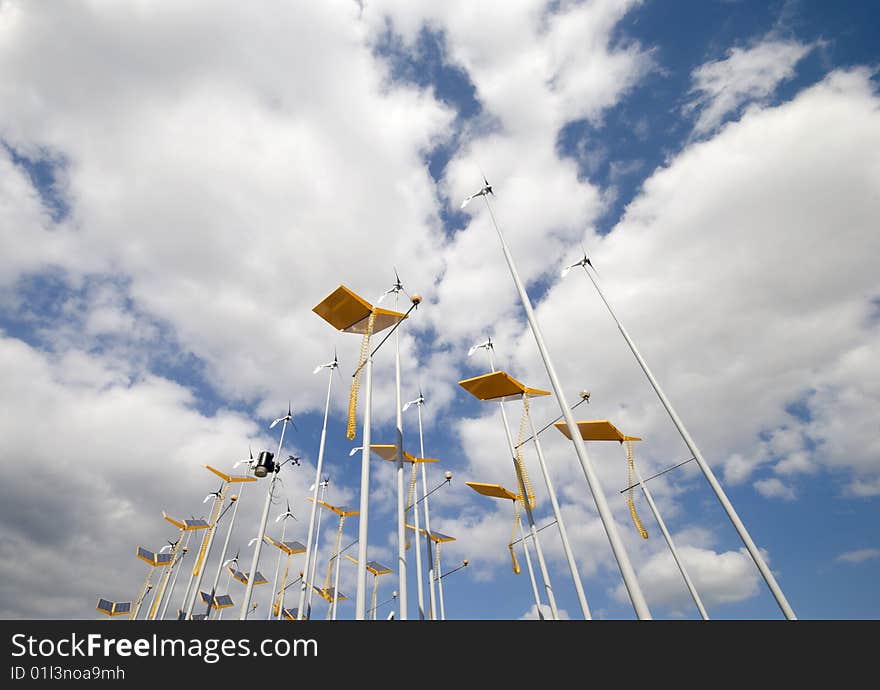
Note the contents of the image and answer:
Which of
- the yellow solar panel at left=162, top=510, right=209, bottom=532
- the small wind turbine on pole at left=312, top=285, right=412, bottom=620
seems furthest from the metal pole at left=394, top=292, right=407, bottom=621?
the yellow solar panel at left=162, top=510, right=209, bottom=532

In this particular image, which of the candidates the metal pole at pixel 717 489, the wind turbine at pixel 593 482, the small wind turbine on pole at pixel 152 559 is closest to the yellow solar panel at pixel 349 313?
the wind turbine at pixel 593 482

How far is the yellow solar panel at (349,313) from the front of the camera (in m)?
17.1

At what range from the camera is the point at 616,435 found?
27703 millimetres

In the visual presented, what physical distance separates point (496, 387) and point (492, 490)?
1086cm

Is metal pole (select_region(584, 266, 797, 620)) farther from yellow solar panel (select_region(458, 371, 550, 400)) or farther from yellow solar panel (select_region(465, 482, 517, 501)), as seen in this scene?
yellow solar panel (select_region(465, 482, 517, 501))

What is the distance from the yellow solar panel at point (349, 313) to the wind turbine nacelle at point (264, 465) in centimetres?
622

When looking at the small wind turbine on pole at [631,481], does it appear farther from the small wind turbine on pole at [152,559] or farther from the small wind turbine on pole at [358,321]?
the small wind turbine on pole at [152,559]

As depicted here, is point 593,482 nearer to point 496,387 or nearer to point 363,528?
point 363,528

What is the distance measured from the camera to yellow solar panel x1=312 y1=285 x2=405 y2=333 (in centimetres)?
1714

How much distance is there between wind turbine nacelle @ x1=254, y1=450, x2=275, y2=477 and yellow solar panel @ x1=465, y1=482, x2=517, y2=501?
15.8m
